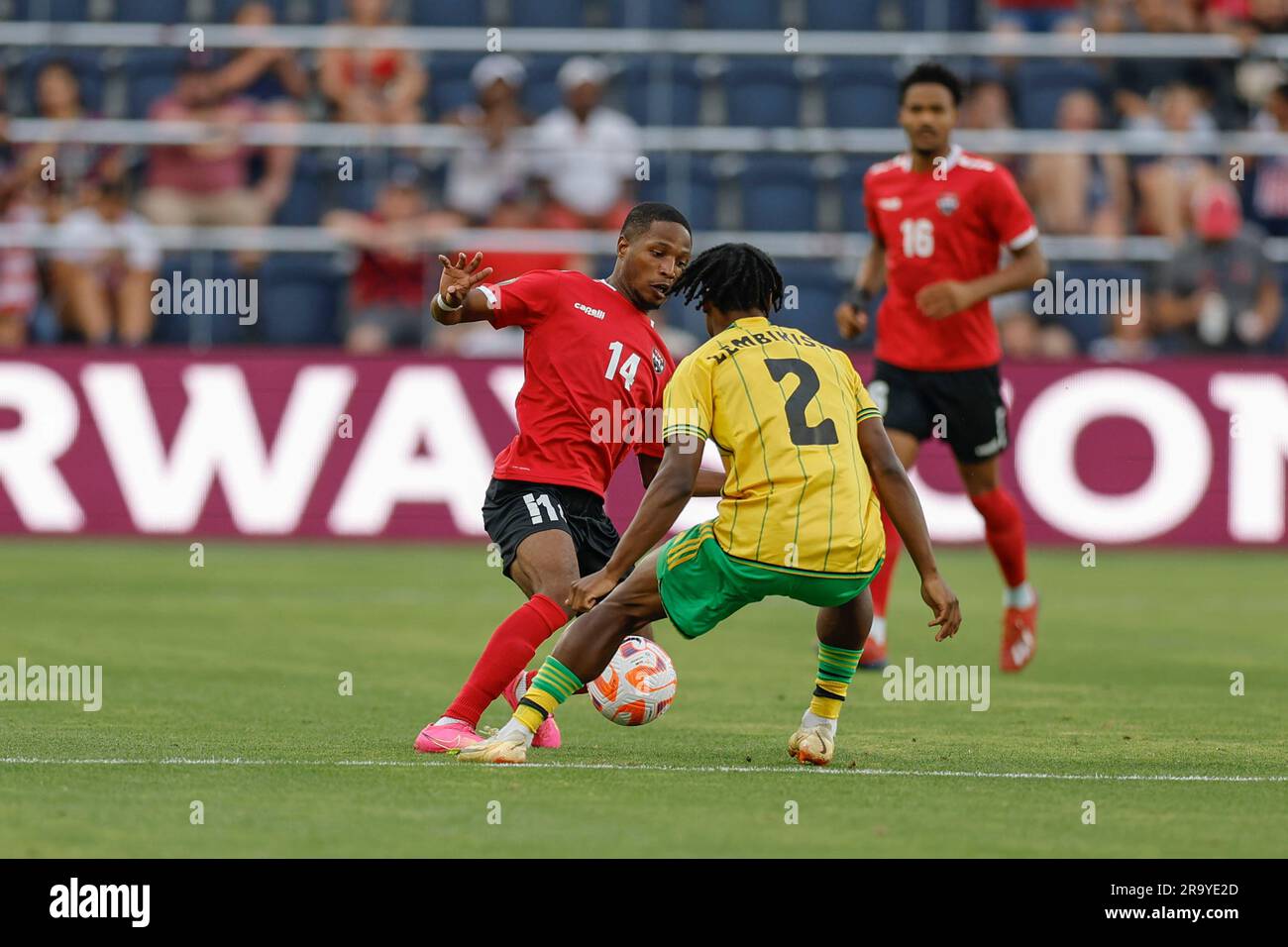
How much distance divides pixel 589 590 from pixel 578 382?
137 cm

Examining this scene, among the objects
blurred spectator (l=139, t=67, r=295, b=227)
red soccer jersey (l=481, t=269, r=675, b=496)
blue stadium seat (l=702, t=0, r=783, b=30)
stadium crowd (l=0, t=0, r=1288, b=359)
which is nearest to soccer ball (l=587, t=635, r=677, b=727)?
red soccer jersey (l=481, t=269, r=675, b=496)

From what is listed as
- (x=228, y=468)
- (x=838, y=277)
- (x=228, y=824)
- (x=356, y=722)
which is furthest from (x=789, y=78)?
(x=228, y=824)

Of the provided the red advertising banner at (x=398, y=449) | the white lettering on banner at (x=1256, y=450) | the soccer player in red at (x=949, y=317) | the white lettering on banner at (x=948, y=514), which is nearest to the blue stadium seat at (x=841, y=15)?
the red advertising banner at (x=398, y=449)

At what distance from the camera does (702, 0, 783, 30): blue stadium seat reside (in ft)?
68.0

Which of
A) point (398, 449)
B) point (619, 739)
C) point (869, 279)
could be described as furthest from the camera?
point (398, 449)

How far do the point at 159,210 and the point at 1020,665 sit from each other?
1039 centimetres

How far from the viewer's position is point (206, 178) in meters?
19.0

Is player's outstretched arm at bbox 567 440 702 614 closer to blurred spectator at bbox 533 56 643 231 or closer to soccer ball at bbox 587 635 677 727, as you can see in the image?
soccer ball at bbox 587 635 677 727

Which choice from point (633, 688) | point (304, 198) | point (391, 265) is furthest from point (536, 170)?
point (633, 688)

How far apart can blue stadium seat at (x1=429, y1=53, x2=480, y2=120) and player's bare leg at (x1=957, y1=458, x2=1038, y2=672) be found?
32.0 ft

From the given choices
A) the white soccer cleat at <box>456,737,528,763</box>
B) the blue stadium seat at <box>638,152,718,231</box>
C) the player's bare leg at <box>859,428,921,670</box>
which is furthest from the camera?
the blue stadium seat at <box>638,152,718,231</box>

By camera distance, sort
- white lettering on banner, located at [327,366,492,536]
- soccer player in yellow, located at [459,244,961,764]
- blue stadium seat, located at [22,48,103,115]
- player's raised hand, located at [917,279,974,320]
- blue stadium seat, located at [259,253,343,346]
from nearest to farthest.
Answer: soccer player in yellow, located at [459,244,961,764], player's raised hand, located at [917,279,974,320], white lettering on banner, located at [327,366,492,536], blue stadium seat, located at [259,253,343,346], blue stadium seat, located at [22,48,103,115]

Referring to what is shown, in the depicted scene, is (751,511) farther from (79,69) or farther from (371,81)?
(79,69)
